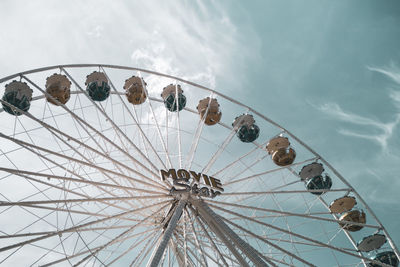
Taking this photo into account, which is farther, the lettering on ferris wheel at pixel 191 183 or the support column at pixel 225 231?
the lettering on ferris wheel at pixel 191 183

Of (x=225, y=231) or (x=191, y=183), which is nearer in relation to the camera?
(x=225, y=231)

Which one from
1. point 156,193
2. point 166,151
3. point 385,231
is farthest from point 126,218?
point 385,231

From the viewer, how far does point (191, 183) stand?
1200 cm

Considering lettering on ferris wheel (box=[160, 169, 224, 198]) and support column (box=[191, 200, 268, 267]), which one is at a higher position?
lettering on ferris wheel (box=[160, 169, 224, 198])

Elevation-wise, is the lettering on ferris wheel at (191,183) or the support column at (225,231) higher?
the lettering on ferris wheel at (191,183)

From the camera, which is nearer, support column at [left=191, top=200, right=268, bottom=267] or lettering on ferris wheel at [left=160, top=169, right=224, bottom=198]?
support column at [left=191, top=200, right=268, bottom=267]

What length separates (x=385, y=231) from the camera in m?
15.1

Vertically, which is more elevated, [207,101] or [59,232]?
[207,101]

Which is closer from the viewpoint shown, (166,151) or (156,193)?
(156,193)

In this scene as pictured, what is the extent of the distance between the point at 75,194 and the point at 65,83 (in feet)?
15.6

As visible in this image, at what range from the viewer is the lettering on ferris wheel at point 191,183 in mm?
11773

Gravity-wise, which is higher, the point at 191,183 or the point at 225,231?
the point at 191,183

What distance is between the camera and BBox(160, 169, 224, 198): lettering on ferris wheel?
38.6 ft

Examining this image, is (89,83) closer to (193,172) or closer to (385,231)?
(193,172)
